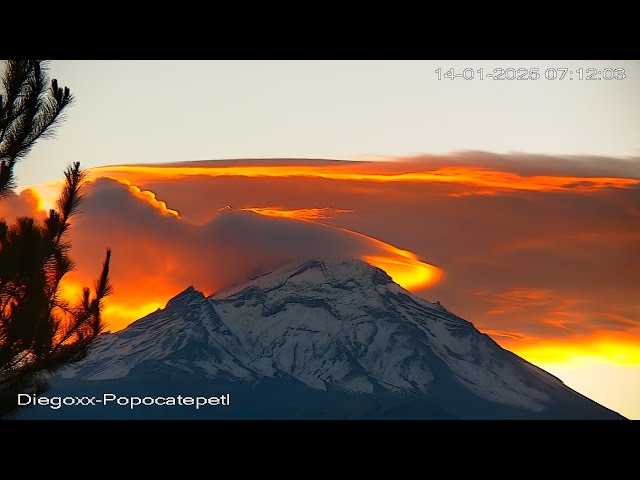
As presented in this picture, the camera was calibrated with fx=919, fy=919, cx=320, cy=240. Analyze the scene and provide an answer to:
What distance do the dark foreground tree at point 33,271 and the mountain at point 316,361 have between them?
654mm

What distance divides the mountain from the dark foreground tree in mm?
654

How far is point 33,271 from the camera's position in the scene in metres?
5.16

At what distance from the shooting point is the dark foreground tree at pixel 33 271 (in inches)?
202

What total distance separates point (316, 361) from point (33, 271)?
3236 mm

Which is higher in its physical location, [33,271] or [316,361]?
[33,271]

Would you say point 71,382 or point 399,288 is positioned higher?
point 399,288

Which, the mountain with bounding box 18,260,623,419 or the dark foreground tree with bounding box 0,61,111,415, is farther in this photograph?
the mountain with bounding box 18,260,623,419

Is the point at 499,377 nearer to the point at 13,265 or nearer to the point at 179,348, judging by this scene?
the point at 179,348

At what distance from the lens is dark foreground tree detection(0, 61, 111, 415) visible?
5125 millimetres

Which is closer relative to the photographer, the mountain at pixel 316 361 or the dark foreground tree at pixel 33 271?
the dark foreground tree at pixel 33 271

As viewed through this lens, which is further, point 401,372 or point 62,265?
point 401,372

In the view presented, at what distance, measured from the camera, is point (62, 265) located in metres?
5.29
